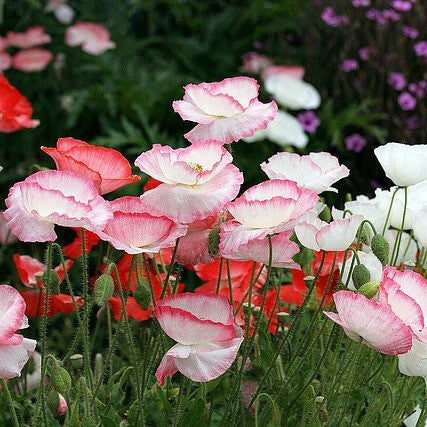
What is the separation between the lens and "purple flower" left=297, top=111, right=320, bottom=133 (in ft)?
9.42

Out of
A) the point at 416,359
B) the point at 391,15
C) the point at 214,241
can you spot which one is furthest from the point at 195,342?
the point at 391,15

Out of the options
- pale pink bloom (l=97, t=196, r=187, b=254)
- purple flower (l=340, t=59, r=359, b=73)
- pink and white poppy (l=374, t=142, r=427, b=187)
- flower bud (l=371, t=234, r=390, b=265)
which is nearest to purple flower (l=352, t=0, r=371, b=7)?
purple flower (l=340, t=59, r=359, b=73)

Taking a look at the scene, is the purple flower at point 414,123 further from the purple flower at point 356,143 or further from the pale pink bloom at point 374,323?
the pale pink bloom at point 374,323

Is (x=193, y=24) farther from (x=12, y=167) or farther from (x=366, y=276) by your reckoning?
(x=366, y=276)

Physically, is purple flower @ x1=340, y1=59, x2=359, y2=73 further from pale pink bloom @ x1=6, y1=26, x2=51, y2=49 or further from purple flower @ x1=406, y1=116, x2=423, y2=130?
pale pink bloom @ x1=6, y1=26, x2=51, y2=49

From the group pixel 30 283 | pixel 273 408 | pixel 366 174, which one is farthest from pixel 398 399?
pixel 366 174

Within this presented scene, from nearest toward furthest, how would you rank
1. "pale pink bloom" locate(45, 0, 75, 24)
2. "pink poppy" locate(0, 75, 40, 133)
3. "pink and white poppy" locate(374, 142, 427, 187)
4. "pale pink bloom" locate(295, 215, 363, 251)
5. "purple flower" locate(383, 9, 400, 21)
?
"pale pink bloom" locate(295, 215, 363, 251) < "pink and white poppy" locate(374, 142, 427, 187) < "pink poppy" locate(0, 75, 40, 133) < "purple flower" locate(383, 9, 400, 21) < "pale pink bloom" locate(45, 0, 75, 24)

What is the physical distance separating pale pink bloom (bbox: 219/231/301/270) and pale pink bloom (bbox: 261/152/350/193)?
0.09 meters

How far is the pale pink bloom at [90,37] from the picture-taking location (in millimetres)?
2893

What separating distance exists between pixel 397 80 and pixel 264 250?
6.51 feet

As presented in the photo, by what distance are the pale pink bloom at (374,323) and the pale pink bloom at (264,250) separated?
75mm

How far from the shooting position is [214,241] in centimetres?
88

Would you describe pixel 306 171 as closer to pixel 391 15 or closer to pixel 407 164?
pixel 407 164

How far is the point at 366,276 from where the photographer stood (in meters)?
0.92
